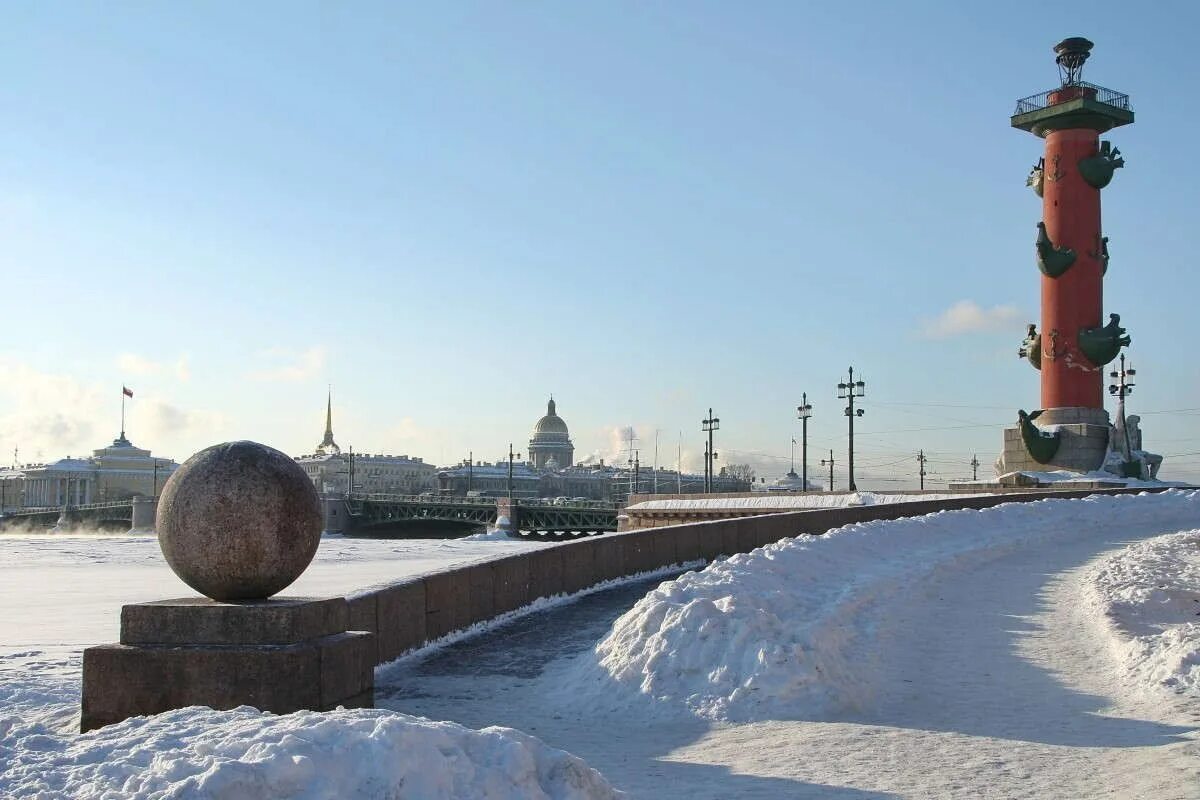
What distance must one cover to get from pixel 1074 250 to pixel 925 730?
40195mm

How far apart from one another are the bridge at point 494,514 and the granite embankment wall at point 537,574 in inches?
2003

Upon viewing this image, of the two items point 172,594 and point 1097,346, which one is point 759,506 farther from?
point 172,594

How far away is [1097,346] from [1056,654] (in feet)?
117

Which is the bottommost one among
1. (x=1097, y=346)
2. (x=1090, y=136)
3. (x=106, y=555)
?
(x=106, y=555)

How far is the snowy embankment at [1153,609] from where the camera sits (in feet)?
29.3

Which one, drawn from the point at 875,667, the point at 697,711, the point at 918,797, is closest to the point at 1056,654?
the point at 875,667

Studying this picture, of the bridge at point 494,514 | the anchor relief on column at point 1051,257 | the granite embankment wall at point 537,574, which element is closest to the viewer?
the granite embankment wall at point 537,574

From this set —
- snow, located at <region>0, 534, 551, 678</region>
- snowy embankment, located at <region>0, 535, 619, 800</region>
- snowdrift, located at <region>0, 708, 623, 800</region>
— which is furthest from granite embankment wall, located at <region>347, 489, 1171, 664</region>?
snowdrift, located at <region>0, 708, 623, 800</region>

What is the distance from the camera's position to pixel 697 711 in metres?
7.99

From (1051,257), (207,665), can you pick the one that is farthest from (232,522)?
(1051,257)

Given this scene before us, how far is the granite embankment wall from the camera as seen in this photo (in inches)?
396

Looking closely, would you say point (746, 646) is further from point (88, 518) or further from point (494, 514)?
point (88, 518)

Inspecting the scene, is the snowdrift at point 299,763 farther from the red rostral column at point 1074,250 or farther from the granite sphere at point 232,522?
the red rostral column at point 1074,250

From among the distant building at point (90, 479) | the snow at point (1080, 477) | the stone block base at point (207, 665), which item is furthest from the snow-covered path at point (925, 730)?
the distant building at point (90, 479)
